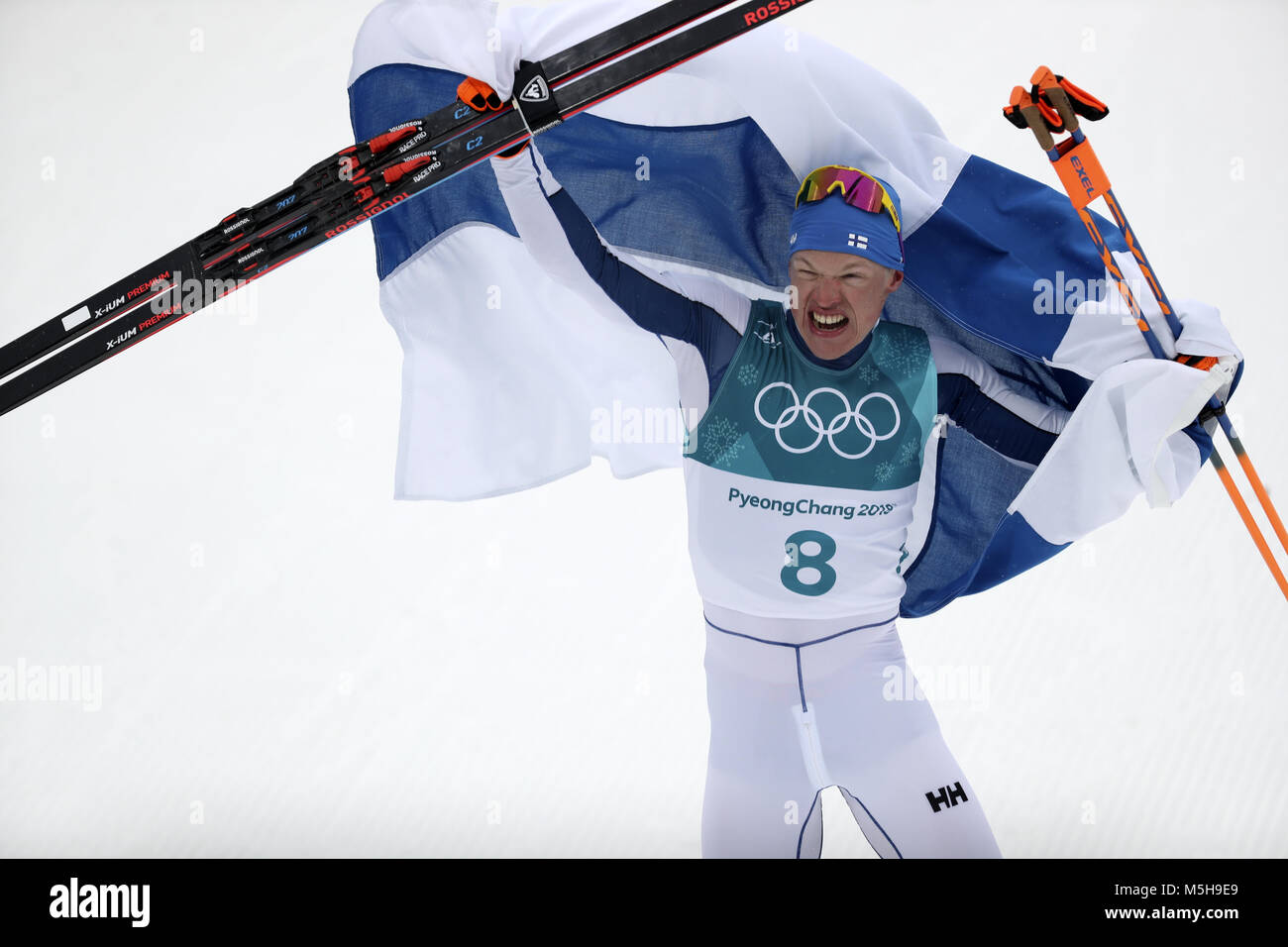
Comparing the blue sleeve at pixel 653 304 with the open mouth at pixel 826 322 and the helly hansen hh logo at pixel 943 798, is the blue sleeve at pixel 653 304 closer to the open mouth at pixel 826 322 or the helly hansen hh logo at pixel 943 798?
the open mouth at pixel 826 322

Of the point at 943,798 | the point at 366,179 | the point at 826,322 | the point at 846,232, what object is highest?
the point at 366,179

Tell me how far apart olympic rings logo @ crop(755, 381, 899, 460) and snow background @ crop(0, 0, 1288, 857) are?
3.40 ft

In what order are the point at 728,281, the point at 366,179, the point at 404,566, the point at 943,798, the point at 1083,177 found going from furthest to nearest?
the point at 404,566
the point at 728,281
the point at 943,798
the point at 1083,177
the point at 366,179

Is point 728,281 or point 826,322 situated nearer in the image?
point 826,322

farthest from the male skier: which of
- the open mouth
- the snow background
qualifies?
the snow background

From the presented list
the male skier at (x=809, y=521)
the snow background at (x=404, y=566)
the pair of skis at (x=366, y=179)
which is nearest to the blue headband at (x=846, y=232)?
the male skier at (x=809, y=521)

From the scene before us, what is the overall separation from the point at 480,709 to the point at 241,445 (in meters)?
0.98

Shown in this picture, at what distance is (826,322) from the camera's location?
1.95 m

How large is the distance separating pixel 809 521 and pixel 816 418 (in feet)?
0.59

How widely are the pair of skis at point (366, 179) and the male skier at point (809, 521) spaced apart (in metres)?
0.23

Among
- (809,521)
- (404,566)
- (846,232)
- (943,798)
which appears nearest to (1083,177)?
(846,232)

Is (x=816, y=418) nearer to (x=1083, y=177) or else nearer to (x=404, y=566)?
(x=1083, y=177)

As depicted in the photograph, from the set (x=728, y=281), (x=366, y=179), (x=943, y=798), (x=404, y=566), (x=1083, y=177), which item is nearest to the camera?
(x=366, y=179)

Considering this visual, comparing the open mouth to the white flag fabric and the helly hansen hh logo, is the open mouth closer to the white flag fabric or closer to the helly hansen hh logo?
the white flag fabric
